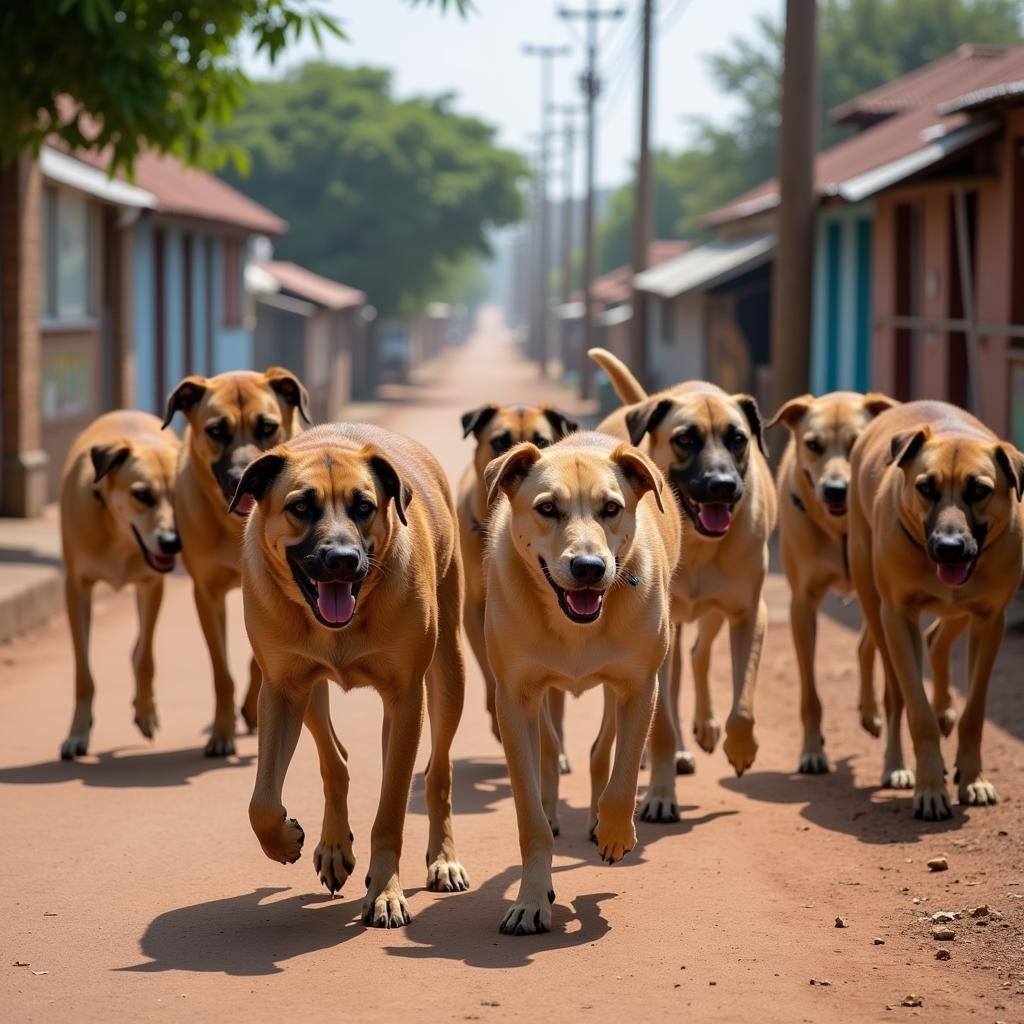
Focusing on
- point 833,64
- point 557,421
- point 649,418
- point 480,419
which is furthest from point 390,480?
Answer: point 833,64

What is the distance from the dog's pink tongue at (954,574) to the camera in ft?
24.9

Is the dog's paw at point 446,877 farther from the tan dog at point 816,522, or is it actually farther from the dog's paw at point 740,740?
the tan dog at point 816,522

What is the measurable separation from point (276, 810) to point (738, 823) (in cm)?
248

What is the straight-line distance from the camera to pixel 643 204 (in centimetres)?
3200

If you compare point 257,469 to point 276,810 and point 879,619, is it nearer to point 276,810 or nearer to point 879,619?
point 276,810

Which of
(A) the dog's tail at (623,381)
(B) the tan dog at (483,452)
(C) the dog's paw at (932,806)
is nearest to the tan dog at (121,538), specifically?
(B) the tan dog at (483,452)

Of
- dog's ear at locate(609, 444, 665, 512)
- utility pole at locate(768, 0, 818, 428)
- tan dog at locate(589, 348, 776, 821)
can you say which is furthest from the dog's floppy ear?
utility pole at locate(768, 0, 818, 428)

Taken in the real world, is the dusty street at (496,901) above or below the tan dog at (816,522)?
below

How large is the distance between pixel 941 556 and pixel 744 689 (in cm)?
105

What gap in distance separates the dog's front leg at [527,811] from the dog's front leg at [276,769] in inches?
28.2

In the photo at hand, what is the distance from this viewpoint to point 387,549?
20.2 ft

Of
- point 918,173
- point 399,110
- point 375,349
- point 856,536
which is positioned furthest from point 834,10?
point 856,536

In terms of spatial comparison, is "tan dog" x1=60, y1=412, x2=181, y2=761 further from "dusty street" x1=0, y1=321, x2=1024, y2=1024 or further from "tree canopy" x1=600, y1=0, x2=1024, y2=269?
"tree canopy" x1=600, y1=0, x2=1024, y2=269

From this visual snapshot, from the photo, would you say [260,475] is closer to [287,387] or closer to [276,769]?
[276,769]
